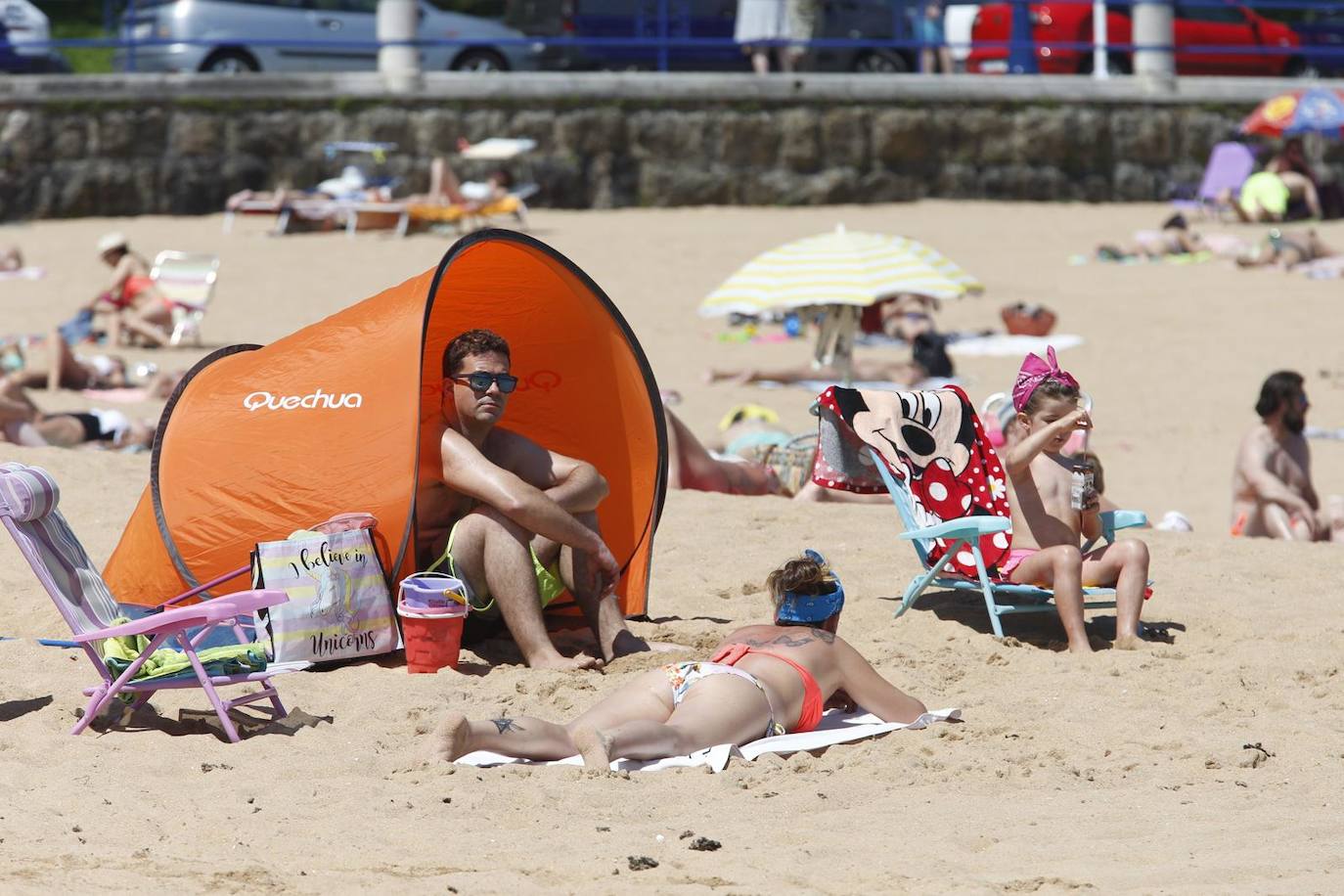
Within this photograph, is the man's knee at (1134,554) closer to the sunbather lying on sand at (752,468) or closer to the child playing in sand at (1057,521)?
the child playing in sand at (1057,521)

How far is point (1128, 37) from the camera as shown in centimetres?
2227

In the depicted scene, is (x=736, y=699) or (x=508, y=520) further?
(x=508, y=520)

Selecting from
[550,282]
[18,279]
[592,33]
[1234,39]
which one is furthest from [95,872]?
[1234,39]

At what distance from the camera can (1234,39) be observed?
22797 mm

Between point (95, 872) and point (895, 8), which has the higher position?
point (895, 8)

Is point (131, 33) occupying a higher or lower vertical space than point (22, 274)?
higher

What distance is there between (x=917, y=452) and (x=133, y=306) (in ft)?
28.9

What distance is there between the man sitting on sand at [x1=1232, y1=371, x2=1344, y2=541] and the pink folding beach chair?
4902 mm

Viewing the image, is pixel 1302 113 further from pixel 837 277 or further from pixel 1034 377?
pixel 1034 377

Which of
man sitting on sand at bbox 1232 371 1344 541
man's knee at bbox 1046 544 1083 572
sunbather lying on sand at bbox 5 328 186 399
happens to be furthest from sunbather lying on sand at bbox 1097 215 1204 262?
man's knee at bbox 1046 544 1083 572

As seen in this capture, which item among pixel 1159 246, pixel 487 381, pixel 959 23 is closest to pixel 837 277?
pixel 487 381

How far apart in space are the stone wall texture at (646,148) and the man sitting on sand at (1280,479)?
468 inches

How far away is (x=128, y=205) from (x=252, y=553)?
1405cm

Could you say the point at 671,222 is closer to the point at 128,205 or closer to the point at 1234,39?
the point at 128,205
